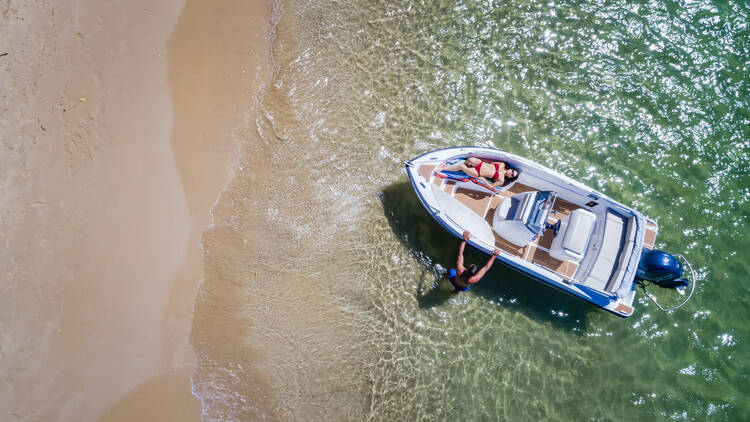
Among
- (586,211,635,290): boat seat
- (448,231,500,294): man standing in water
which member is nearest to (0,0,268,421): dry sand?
(448,231,500,294): man standing in water

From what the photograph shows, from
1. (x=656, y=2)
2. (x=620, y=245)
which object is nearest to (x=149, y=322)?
(x=620, y=245)

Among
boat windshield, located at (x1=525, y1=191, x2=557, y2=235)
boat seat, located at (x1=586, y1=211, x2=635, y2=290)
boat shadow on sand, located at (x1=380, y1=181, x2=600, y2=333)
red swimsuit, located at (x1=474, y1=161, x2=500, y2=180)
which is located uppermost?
red swimsuit, located at (x1=474, y1=161, x2=500, y2=180)

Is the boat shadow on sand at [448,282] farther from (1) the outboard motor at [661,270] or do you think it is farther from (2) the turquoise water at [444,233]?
(1) the outboard motor at [661,270]

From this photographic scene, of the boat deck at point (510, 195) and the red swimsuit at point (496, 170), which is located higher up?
the red swimsuit at point (496, 170)

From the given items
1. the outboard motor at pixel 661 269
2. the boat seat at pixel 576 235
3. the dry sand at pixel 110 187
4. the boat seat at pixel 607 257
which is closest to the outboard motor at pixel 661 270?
the outboard motor at pixel 661 269

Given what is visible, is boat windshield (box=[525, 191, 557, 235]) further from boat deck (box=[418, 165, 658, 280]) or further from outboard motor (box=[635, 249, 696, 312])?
outboard motor (box=[635, 249, 696, 312])

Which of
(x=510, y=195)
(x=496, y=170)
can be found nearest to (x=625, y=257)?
(x=510, y=195)

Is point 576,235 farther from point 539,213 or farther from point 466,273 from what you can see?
point 466,273
